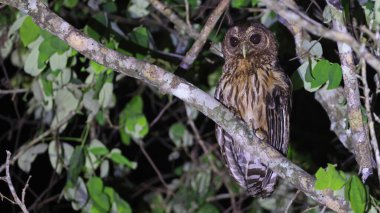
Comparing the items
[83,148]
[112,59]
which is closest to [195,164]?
[83,148]

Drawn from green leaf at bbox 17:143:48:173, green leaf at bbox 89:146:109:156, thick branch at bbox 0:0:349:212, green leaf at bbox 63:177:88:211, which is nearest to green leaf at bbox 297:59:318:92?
thick branch at bbox 0:0:349:212

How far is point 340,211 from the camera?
7.25ft

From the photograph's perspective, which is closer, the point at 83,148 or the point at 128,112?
the point at 83,148

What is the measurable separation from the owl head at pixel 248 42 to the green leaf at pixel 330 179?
4.12 feet

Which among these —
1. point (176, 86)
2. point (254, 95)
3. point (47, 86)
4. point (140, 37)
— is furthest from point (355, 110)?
point (47, 86)

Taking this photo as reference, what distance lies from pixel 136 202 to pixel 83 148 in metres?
1.21

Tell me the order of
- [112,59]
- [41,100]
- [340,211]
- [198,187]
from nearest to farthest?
[340,211]
[112,59]
[41,100]
[198,187]

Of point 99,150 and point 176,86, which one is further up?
point 176,86

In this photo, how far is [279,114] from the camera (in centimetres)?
306

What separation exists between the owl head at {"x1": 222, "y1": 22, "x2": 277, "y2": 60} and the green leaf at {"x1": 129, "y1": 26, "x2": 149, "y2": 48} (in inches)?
15.7

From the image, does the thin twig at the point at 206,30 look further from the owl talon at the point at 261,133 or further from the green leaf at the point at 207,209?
the green leaf at the point at 207,209

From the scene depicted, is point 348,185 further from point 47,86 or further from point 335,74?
point 47,86

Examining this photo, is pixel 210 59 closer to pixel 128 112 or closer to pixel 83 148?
pixel 128 112

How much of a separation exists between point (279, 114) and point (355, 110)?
0.76 m
